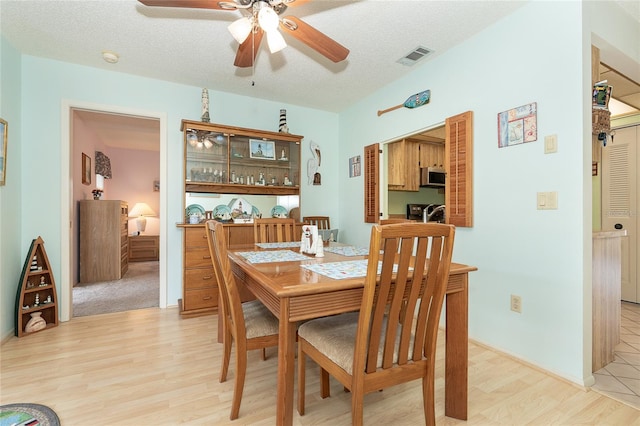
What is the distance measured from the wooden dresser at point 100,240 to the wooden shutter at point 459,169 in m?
4.75

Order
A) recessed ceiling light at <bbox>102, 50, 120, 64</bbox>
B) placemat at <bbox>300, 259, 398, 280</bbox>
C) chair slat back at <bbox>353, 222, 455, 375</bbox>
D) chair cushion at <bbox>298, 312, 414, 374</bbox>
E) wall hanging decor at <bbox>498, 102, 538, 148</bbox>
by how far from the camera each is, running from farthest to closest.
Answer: recessed ceiling light at <bbox>102, 50, 120, 64</bbox> < wall hanging decor at <bbox>498, 102, 538, 148</bbox> < placemat at <bbox>300, 259, 398, 280</bbox> < chair cushion at <bbox>298, 312, 414, 374</bbox> < chair slat back at <bbox>353, 222, 455, 375</bbox>

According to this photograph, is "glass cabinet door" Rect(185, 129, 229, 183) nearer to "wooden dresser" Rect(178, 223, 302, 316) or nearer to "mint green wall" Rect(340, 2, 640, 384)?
"wooden dresser" Rect(178, 223, 302, 316)

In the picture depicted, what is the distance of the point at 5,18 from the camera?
2.20 metres

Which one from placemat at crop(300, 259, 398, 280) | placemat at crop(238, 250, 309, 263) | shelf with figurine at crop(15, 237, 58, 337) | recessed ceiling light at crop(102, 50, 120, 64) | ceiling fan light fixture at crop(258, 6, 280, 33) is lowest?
shelf with figurine at crop(15, 237, 58, 337)

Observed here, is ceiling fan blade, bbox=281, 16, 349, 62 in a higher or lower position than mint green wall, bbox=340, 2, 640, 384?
higher

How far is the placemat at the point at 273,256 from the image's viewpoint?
1.71 m

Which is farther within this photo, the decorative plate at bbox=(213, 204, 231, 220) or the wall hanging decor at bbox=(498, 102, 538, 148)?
the decorative plate at bbox=(213, 204, 231, 220)

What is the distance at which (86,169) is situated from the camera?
4617 mm

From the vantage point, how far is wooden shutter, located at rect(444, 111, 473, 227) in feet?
8.02

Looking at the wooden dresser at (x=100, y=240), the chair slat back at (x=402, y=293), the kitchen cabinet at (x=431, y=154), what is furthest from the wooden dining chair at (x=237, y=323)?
the wooden dresser at (x=100, y=240)

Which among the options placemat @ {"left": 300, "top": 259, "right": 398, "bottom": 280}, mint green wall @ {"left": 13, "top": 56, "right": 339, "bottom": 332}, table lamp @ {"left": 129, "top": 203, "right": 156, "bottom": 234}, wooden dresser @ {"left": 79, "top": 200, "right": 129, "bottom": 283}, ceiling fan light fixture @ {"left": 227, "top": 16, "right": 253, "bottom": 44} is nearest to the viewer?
placemat @ {"left": 300, "top": 259, "right": 398, "bottom": 280}

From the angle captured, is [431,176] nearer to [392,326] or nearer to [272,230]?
[272,230]

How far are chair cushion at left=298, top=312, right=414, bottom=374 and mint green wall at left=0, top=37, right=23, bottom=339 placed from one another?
2.62m

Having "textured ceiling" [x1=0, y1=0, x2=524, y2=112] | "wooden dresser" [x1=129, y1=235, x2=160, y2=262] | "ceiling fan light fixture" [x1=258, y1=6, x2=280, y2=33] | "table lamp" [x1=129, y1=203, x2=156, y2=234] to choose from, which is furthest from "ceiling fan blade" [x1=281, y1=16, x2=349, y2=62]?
"table lamp" [x1=129, y1=203, x2=156, y2=234]
